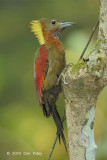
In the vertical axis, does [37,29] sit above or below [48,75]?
above

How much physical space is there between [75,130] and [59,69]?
30.7 inches

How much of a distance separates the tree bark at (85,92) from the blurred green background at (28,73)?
2.51ft

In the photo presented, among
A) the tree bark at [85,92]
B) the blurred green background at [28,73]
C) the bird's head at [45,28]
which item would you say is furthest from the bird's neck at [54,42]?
the tree bark at [85,92]

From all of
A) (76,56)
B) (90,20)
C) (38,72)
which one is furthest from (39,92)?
(90,20)

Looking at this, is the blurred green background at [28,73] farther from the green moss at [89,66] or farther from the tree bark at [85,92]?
the green moss at [89,66]

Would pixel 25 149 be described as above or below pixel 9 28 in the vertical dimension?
below

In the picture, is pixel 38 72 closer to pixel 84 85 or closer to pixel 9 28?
pixel 84 85

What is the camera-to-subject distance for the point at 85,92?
79.3 inches

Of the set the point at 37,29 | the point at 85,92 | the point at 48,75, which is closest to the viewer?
the point at 85,92

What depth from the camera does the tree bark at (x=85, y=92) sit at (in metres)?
1.93

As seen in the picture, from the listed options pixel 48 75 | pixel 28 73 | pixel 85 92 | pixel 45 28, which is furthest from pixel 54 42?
pixel 85 92

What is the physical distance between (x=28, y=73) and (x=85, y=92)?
5.28 feet

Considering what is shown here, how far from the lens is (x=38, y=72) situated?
2748 millimetres

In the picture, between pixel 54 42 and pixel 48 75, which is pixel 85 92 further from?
pixel 54 42
